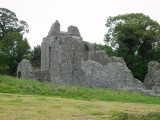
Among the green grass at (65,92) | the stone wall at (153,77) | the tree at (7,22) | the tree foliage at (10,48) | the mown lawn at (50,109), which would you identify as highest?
the tree at (7,22)

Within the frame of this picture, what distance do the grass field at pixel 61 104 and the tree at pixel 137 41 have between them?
23.5 metres

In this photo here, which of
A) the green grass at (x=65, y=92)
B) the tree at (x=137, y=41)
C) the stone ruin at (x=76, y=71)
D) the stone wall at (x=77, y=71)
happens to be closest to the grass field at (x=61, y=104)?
the green grass at (x=65, y=92)

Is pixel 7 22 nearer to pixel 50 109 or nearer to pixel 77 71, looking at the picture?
pixel 77 71

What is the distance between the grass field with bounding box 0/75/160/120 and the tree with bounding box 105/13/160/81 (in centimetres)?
2353

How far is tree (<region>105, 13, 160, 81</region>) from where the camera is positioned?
5459 centimetres

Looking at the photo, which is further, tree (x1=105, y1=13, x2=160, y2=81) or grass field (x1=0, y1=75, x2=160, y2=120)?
tree (x1=105, y1=13, x2=160, y2=81)

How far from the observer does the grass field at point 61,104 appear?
19261 mm

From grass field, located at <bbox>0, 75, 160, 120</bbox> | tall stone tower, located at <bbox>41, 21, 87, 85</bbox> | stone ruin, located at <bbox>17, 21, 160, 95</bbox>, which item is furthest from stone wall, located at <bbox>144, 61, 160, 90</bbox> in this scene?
grass field, located at <bbox>0, 75, 160, 120</bbox>

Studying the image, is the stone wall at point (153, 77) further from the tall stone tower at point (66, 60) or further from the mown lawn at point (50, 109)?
the mown lawn at point (50, 109)

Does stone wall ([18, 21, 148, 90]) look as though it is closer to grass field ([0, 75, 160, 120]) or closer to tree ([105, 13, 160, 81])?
grass field ([0, 75, 160, 120])

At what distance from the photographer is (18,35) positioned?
53.0 metres

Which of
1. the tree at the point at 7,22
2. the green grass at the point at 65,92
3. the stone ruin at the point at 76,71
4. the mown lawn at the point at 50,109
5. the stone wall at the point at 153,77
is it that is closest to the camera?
the mown lawn at the point at 50,109

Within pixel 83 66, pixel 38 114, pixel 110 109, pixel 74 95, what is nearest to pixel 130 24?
pixel 83 66

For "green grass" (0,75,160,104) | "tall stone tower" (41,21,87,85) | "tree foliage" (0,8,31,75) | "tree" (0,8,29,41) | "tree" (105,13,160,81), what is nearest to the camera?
"green grass" (0,75,160,104)
